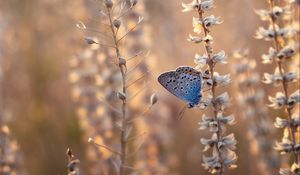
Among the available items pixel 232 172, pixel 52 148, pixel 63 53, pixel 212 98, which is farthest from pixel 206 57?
pixel 63 53

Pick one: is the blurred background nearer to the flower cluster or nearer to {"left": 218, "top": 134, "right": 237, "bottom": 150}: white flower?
the flower cluster

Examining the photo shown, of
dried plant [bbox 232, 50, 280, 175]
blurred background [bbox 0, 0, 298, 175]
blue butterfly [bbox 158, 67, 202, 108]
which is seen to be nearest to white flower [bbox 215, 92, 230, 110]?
blue butterfly [bbox 158, 67, 202, 108]

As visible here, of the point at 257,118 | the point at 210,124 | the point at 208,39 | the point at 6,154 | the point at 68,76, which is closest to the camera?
the point at 208,39

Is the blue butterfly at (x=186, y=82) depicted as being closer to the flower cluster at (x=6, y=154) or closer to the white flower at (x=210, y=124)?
the white flower at (x=210, y=124)

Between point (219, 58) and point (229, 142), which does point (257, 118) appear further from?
point (219, 58)

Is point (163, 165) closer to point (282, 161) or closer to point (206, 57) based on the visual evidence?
point (282, 161)

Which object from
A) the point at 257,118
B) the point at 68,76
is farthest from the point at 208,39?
the point at 68,76
